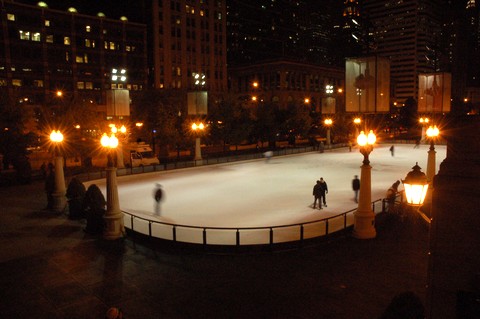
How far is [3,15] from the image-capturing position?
74062 mm

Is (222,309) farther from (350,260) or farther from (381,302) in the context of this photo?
(350,260)

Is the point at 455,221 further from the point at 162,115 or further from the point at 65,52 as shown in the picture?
the point at 65,52

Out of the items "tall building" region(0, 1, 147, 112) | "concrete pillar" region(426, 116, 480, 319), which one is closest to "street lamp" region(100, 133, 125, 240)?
"concrete pillar" region(426, 116, 480, 319)

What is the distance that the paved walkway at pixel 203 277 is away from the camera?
30.9 ft

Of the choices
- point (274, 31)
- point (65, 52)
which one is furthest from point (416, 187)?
point (274, 31)

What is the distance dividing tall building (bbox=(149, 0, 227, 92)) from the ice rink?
6059 centimetres

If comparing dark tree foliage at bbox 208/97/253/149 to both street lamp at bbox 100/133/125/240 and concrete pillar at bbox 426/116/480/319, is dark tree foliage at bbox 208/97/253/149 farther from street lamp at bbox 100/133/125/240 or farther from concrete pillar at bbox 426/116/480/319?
concrete pillar at bbox 426/116/480/319

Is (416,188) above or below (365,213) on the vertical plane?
above

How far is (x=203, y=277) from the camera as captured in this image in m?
11.3

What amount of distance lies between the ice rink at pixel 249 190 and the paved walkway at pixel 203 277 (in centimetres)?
429

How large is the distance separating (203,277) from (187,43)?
97.8 m

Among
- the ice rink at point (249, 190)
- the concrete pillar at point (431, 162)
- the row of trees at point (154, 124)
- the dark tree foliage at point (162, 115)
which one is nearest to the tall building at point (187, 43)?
the row of trees at point (154, 124)

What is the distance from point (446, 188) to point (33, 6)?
90.0 m

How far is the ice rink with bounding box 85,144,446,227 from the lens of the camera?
61.4ft
